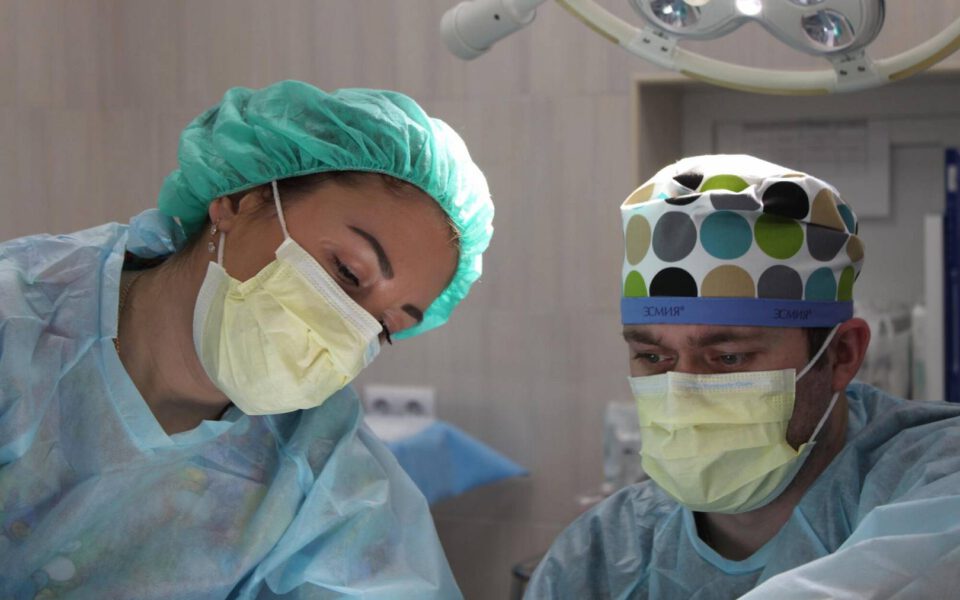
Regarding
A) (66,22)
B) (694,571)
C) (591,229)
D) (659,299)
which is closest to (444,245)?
(659,299)

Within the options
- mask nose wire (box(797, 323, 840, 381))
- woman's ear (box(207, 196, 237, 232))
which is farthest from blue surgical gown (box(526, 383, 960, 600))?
woman's ear (box(207, 196, 237, 232))

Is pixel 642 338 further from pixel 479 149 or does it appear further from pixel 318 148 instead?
pixel 479 149

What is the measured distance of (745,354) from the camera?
4.85ft

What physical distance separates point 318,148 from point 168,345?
1.17 ft

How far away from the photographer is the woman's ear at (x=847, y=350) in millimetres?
1545

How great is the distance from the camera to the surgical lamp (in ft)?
3.96

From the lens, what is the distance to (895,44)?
8.68 ft

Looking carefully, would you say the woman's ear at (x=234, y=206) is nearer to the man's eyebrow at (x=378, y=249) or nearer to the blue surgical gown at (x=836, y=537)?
the man's eyebrow at (x=378, y=249)

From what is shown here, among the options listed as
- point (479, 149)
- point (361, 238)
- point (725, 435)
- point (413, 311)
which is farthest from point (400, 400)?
point (725, 435)

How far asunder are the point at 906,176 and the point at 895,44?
382 millimetres

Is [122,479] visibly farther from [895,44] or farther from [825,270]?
[895,44]

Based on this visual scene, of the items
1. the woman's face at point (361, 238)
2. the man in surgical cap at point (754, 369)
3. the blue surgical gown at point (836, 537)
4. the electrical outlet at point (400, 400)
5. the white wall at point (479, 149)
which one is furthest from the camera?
the electrical outlet at point (400, 400)

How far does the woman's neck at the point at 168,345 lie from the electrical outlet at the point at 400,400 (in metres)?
1.54

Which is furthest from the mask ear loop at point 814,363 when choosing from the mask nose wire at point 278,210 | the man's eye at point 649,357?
the mask nose wire at point 278,210
